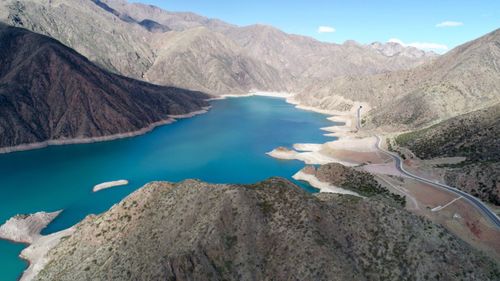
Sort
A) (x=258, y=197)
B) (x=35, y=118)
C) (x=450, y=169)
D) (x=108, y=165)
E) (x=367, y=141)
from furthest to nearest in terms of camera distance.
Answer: (x=35, y=118)
(x=367, y=141)
(x=108, y=165)
(x=450, y=169)
(x=258, y=197)

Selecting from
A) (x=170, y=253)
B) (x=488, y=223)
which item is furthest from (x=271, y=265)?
(x=488, y=223)

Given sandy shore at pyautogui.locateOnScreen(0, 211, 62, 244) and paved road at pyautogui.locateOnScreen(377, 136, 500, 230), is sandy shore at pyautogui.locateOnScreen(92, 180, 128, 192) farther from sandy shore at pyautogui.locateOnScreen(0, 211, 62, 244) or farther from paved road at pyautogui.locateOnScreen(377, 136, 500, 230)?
paved road at pyautogui.locateOnScreen(377, 136, 500, 230)

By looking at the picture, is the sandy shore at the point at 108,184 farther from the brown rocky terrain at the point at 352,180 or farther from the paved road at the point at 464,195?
the paved road at the point at 464,195

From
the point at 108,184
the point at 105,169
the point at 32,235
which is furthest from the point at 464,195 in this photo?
the point at 105,169

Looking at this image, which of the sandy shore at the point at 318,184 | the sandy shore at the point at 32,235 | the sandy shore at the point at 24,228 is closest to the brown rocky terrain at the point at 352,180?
the sandy shore at the point at 318,184

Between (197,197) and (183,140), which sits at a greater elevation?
(197,197)

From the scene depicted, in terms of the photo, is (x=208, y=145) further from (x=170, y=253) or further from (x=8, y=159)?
(x=170, y=253)

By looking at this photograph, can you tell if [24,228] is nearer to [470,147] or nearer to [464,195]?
[464,195]

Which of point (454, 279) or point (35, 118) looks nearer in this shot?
point (454, 279)
